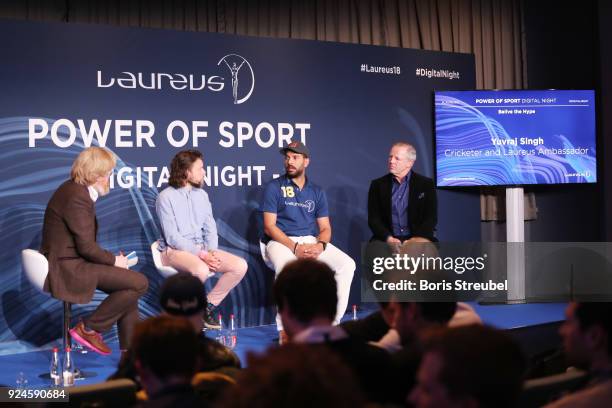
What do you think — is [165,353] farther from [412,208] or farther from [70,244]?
[412,208]

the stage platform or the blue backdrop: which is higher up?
the blue backdrop

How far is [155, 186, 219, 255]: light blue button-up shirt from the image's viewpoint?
17.9 feet

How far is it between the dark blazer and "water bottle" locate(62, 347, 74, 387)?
8.48 ft

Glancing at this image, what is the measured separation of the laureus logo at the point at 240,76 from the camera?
21.2 feet

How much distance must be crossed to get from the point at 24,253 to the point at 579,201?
5.32 meters

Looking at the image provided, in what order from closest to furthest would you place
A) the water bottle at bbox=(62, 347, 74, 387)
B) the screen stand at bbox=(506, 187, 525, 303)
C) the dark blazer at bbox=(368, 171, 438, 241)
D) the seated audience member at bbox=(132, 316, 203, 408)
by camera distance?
the seated audience member at bbox=(132, 316, 203, 408) < the water bottle at bbox=(62, 347, 74, 387) < the dark blazer at bbox=(368, 171, 438, 241) < the screen stand at bbox=(506, 187, 525, 303)

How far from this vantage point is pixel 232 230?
6434 mm

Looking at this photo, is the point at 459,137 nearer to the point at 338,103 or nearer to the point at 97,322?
the point at 338,103

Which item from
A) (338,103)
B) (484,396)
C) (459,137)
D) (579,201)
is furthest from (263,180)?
(484,396)

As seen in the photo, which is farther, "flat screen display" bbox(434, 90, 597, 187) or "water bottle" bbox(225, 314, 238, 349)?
"flat screen display" bbox(434, 90, 597, 187)

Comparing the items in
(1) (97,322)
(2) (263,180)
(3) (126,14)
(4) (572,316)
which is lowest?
(1) (97,322)

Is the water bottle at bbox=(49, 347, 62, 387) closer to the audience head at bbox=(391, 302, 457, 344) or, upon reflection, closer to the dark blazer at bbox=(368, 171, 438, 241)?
the audience head at bbox=(391, 302, 457, 344)

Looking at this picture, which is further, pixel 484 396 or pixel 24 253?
pixel 24 253

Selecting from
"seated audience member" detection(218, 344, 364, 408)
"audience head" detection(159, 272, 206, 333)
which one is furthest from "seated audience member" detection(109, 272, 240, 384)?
"seated audience member" detection(218, 344, 364, 408)
